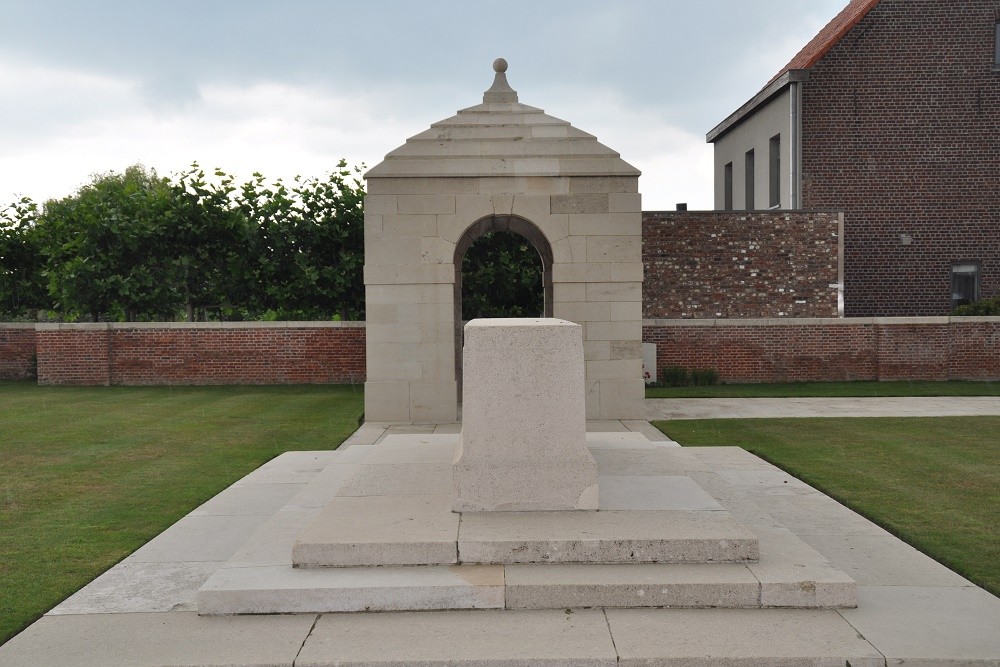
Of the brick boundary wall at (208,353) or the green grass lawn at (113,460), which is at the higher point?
the brick boundary wall at (208,353)

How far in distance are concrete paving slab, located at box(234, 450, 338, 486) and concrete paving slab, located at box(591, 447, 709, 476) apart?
10.0 ft

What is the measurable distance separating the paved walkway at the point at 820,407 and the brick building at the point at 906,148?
22.3 ft

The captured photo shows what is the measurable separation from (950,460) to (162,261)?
17677 millimetres

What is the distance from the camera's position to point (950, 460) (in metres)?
9.93

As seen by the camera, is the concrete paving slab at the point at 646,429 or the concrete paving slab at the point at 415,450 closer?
the concrete paving slab at the point at 415,450

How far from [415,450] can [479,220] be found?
4915 mm

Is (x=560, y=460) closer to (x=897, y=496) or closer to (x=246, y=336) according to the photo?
(x=897, y=496)

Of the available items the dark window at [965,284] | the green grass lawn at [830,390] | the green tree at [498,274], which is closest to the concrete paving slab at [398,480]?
the green grass lawn at [830,390]

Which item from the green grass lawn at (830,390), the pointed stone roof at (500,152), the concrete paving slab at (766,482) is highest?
the pointed stone roof at (500,152)

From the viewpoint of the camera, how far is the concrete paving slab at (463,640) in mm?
4453

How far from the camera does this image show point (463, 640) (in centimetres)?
470

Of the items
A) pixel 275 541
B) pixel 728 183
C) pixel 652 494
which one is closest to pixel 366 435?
pixel 275 541

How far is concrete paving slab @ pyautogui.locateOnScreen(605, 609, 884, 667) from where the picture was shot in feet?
14.6

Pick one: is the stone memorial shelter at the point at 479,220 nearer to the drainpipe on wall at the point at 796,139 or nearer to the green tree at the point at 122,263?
the green tree at the point at 122,263
